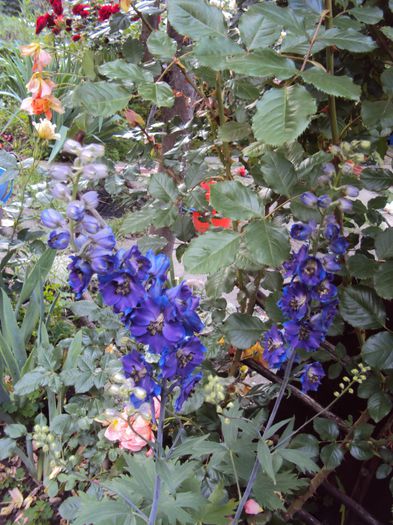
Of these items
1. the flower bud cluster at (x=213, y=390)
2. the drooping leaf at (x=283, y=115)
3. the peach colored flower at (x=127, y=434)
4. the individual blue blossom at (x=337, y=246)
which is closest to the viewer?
the drooping leaf at (x=283, y=115)

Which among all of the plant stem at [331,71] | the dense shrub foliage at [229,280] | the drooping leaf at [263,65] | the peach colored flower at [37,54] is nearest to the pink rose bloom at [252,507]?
the dense shrub foliage at [229,280]

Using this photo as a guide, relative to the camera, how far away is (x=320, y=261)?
797 mm

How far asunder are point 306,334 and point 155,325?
0.28 meters

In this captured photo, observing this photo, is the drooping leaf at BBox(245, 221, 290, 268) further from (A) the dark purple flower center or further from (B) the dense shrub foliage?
(A) the dark purple flower center

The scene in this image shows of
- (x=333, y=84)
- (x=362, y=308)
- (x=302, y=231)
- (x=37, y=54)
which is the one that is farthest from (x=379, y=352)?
(x=37, y=54)

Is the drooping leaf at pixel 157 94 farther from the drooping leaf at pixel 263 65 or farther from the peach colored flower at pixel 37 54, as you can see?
the peach colored flower at pixel 37 54

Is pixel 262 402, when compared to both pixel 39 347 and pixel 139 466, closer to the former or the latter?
pixel 139 466

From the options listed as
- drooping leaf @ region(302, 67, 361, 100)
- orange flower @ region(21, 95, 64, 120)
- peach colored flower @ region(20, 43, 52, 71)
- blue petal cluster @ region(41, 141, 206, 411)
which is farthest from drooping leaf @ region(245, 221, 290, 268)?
peach colored flower @ region(20, 43, 52, 71)

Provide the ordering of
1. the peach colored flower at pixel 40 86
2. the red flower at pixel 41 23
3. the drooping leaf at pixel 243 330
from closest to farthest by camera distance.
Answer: the drooping leaf at pixel 243 330 < the peach colored flower at pixel 40 86 < the red flower at pixel 41 23

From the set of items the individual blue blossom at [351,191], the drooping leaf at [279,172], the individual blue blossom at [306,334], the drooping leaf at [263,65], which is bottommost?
the individual blue blossom at [306,334]

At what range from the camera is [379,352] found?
945 mm

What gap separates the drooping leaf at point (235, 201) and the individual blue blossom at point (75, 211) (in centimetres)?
19

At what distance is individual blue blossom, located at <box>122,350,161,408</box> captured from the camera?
78 cm

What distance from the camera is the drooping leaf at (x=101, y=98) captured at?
2.64 ft
